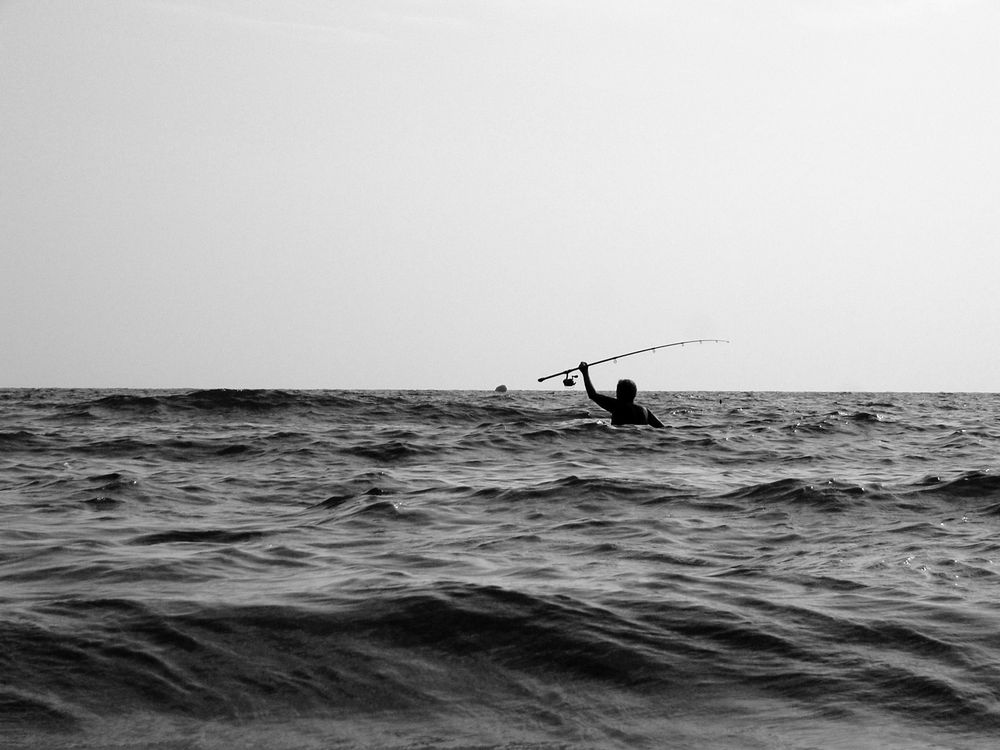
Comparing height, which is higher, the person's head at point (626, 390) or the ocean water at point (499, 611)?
Result: the person's head at point (626, 390)

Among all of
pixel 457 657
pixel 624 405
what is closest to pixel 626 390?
pixel 624 405

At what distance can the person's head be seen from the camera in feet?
52.3

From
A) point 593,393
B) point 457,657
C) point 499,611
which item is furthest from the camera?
point 593,393

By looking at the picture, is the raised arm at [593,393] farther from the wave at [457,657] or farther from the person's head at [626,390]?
the wave at [457,657]

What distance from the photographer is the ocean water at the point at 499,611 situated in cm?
380

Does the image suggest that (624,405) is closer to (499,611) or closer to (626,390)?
(626,390)

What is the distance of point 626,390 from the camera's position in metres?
16.0

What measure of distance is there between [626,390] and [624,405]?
1.86 feet

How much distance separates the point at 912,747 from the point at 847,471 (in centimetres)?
889

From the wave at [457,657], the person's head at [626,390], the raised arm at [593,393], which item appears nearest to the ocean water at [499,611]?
the wave at [457,657]

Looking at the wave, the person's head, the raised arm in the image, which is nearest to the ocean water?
the wave

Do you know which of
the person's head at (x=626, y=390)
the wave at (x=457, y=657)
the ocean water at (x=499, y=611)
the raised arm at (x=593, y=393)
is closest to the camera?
the ocean water at (x=499, y=611)

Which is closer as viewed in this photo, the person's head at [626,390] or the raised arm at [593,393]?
the raised arm at [593,393]

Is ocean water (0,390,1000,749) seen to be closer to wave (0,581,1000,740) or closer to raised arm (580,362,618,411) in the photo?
wave (0,581,1000,740)
